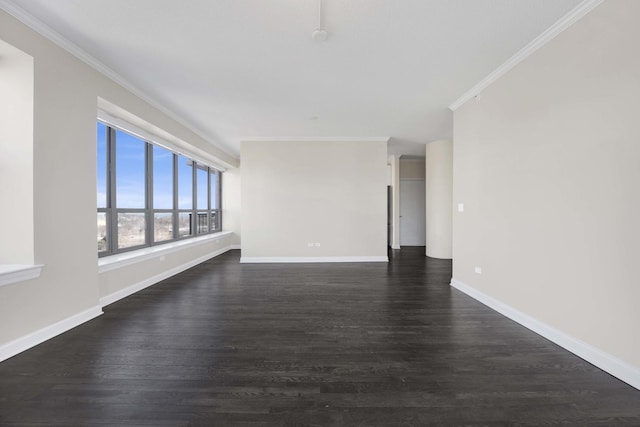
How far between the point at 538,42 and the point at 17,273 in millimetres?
5055

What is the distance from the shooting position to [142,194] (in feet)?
14.3

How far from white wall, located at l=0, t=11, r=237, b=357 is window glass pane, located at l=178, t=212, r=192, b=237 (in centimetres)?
271

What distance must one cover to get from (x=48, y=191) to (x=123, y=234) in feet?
5.77

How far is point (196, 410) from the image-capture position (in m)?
1.48

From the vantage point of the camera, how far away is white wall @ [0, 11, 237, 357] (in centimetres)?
212

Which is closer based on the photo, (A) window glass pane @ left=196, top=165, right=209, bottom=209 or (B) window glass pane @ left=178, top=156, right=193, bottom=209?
(B) window glass pane @ left=178, top=156, right=193, bottom=209

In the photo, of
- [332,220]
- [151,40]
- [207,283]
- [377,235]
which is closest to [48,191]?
[151,40]

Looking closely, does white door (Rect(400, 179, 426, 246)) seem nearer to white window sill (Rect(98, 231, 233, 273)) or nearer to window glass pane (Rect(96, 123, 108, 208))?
white window sill (Rect(98, 231, 233, 273))

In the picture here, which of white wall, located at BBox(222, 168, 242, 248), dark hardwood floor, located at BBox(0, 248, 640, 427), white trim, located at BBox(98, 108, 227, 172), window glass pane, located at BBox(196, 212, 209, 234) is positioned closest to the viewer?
dark hardwood floor, located at BBox(0, 248, 640, 427)

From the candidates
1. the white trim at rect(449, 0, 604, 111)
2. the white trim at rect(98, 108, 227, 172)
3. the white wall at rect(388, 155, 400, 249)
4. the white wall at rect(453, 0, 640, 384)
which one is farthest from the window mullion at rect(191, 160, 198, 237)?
the white wall at rect(453, 0, 640, 384)

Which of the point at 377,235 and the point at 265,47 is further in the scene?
the point at 377,235

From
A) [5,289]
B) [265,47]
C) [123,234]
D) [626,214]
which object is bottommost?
[5,289]

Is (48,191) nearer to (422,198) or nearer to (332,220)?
(332,220)

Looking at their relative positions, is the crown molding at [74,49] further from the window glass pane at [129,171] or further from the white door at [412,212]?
the white door at [412,212]
